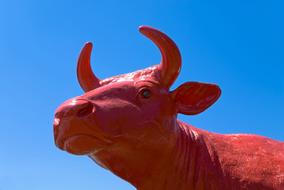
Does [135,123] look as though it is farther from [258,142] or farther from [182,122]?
[258,142]

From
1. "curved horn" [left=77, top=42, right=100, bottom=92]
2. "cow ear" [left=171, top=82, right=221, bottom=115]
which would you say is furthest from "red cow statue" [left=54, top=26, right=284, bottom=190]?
"curved horn" [left=77, top=42, right=100, bottom=92]

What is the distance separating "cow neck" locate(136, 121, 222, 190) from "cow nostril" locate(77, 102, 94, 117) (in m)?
0.97

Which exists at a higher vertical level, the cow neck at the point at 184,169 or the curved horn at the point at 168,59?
the curved horn at the point at 168,59

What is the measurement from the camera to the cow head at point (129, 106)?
179 inches

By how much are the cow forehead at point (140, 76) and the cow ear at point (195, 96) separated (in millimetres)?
286

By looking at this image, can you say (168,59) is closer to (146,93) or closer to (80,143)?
(146,93)

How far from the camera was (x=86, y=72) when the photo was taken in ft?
19.3

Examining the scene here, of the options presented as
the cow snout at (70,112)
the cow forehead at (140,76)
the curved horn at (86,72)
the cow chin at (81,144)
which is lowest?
the cow chin at (81,144)

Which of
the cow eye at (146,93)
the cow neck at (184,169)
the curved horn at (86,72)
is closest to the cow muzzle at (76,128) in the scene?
the cow eye at (146,93)

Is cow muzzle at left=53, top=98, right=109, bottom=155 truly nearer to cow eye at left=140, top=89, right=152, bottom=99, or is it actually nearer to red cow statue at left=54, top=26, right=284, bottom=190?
red cow statue at left=54, top=26, right=284, bottom=190

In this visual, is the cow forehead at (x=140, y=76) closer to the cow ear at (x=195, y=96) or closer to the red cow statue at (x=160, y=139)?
the red cow statue at (x=160, y=139)

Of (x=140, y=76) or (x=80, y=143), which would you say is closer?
(x=80, y=143)

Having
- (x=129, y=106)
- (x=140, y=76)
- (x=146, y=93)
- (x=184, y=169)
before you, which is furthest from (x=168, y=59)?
(x=184, y=169)

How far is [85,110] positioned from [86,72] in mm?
1359
